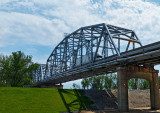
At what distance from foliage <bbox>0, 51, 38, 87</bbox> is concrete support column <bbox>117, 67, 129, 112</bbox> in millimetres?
39217

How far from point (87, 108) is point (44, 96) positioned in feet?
27.4

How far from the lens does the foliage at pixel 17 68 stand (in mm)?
61875

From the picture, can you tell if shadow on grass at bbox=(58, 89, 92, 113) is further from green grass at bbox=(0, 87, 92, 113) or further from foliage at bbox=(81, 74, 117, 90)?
foliage at bbox=(81, 74, 117, 90)

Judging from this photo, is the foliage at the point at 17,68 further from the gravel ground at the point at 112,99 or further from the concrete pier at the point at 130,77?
the concrete pier at the point at 130,77

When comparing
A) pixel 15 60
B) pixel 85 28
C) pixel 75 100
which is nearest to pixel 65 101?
pixel 75 100

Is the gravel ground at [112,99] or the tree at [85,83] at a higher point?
the tree at [85,83]

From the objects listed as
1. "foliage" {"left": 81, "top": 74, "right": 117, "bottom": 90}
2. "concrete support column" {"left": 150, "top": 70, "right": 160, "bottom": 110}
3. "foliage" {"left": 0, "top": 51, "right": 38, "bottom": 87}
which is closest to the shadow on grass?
"concrete support column" {"left": 150, "top": 70, "right": 160, "bottom": 110}

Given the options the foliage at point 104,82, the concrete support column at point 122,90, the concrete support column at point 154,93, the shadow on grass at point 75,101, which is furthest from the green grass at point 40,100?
the foliage at point 104,82

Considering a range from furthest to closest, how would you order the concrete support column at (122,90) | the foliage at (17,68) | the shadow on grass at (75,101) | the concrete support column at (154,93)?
the foliage at (17,68) < the concrete support column at (154,93) < the shadow on grass at (75,101) < the concrete support column at (122,90)

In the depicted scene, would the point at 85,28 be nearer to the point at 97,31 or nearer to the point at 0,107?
the point at 97,31

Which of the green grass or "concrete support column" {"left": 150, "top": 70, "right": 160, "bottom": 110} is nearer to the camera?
the green grass

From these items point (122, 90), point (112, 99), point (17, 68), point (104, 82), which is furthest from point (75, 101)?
point (104, 82)

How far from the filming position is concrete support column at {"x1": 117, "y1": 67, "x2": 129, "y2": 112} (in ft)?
98.6

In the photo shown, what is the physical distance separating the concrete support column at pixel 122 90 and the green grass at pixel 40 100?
7.10m
